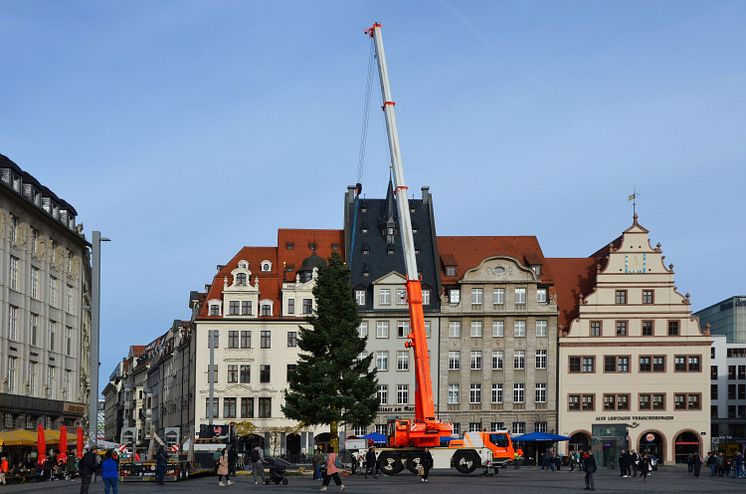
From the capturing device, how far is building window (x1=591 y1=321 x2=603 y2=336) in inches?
4070

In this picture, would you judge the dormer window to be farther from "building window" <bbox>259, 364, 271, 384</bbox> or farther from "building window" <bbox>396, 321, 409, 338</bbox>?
"building window" <bbox>396, 321, 409, 338</bbox>

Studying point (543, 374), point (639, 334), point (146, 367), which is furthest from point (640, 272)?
point (146, 367)

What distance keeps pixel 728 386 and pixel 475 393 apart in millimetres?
52871

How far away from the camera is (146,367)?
6668 inches

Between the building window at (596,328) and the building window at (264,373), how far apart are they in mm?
27222

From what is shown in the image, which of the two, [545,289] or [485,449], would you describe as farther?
[545,289]

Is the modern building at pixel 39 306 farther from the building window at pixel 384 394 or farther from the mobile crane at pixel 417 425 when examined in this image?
the building window at pixel 384 394

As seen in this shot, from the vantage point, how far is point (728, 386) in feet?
476

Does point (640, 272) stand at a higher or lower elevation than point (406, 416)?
higher

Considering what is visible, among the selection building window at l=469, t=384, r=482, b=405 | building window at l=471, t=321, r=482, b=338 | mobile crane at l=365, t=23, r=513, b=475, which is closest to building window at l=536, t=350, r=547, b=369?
building window at l=471, t=321, r=482, b=338

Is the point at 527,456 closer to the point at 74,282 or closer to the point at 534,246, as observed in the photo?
the point at 534,246

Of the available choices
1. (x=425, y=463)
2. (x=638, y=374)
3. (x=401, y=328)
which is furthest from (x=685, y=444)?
(x=425, y=463)

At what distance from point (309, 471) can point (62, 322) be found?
74.9ft

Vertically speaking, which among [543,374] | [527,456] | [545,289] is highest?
[545,289]
